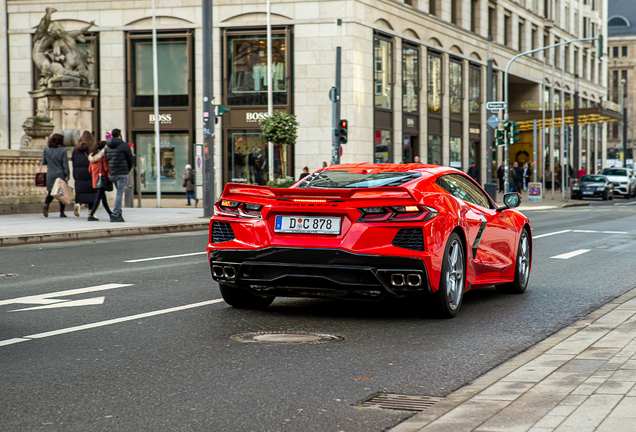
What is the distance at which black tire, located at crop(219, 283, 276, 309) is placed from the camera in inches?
305

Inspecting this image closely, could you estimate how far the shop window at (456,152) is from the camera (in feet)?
155

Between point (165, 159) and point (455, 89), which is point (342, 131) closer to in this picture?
point (165, 159)

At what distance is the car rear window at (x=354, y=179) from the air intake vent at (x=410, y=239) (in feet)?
2.52

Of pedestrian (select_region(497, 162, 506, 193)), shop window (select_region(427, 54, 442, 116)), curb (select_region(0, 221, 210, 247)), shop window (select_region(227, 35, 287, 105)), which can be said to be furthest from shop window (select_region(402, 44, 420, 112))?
curb (select_region(0, 221, 210, 247))

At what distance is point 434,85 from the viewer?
4500 cm

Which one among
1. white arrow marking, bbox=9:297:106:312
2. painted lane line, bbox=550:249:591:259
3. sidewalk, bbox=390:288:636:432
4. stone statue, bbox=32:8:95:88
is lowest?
painted lane line, bbox=550:249:591:259

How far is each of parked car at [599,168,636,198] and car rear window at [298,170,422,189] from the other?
4495cm

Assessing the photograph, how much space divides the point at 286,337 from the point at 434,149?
130 feet

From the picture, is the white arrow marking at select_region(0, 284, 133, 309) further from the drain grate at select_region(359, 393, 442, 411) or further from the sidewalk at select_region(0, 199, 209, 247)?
the sidewalk at select_region(0, 199, 209, 247)

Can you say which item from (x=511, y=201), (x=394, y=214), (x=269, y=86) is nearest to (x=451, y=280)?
(x=394, y=214)

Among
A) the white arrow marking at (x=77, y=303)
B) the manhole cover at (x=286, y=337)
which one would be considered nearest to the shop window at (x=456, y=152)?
the white arrow marking at (x=77, y=303)

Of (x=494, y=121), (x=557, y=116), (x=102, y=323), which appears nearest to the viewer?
(x=102, y=323)

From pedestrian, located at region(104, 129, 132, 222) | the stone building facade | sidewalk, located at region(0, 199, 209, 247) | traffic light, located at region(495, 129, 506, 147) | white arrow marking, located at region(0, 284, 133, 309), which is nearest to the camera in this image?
white arrow marking, located at region(0, 284, 133, 309)

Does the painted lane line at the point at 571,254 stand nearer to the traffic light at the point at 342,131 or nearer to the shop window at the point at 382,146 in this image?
the traffic light at the point at 342,131
